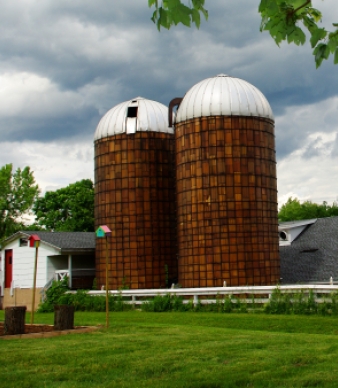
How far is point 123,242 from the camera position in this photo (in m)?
28.1

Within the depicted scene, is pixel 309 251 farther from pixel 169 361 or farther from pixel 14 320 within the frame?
pixel 169 361

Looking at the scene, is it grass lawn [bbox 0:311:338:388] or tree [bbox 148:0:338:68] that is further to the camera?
grass lawn [bbox 0:311:338:388]

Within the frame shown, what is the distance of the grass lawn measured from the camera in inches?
286

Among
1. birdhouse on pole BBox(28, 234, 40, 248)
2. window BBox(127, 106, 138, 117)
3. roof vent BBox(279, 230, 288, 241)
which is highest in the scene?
window BBox(127, 106, 138, 117)

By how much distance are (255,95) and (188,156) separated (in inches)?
161

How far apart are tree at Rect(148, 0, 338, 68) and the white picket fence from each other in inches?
542

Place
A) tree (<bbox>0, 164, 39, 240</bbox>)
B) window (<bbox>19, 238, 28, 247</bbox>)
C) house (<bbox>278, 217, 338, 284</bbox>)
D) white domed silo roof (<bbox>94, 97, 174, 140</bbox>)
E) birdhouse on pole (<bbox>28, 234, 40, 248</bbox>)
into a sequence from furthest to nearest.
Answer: tree (<bbox>0, 164, 39, 240</bbox>) < window (<bbox>19, 238, 28, 247</bbox>) < white domed silo roof (<bbox>94, 97, 174, 140</bbox>) < house (<bbox>278, 217, 338, 284</bbox>) < birdhouse on pole (<bbox>28, 234, 40, 248</bbox>)

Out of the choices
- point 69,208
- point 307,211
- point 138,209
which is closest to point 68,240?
point 138,209

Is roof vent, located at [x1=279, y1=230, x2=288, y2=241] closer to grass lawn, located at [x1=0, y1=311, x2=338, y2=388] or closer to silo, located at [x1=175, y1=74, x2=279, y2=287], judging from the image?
silo, located at [x1=175, y1=74, x2=279, y2=287]

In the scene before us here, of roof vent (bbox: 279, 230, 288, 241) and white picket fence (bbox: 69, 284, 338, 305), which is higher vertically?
roof vent (bbox: 279, 230, 288, 241)

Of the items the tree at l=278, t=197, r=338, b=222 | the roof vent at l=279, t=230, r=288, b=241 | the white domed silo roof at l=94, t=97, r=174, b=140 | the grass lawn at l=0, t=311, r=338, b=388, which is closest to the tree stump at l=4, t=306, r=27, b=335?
the grass lawn at l=0, t=311, r=338, b=388

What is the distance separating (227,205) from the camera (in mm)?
24672

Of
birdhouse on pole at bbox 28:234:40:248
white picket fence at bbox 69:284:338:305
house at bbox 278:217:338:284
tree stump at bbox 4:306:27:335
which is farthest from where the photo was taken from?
house at bbox 278:217:338:284

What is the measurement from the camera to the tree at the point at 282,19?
17.3 ft
